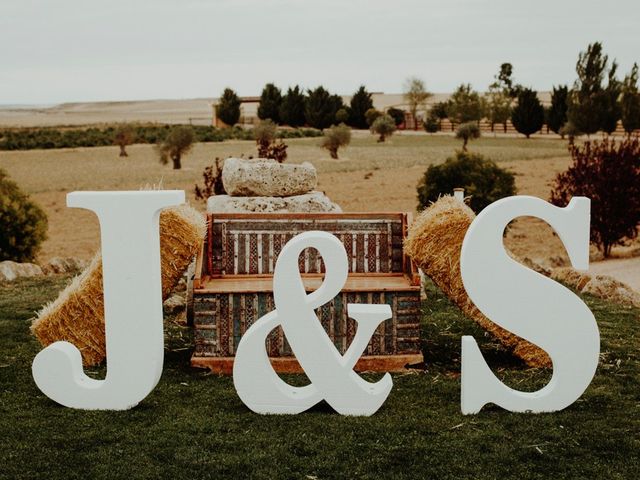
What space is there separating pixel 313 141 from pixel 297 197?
46.1 meters

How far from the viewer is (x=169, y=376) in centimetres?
726

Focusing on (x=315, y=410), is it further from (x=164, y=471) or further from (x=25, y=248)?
(x=25, y=248)

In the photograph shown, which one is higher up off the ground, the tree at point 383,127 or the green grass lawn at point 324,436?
the tree at point 383,127

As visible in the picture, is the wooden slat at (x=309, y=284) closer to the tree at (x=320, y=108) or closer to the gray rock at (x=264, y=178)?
the gray rock at (x=264, y=178)

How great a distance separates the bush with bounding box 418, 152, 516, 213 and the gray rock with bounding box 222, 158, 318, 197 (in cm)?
701

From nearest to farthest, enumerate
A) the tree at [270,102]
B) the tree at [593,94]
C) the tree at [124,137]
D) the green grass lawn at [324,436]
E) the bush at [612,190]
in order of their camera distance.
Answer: the green grass lawn at [324,436]
the bush at [612,190]
the tree at [124,137]
the tree at [593,94]
the tree at [270,102]

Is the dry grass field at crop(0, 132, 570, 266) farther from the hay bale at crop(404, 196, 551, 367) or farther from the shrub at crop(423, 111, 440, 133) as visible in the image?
the shrub at crop(423, 111, 440, 133)

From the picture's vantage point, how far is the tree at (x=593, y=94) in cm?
4994

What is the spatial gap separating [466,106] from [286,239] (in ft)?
185

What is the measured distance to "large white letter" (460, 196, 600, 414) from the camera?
20.0ft

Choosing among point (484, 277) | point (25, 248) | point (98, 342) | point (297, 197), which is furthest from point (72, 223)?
point (484, 277)

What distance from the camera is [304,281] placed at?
7969 mm

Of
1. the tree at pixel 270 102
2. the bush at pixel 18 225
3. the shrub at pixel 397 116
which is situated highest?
the tree at pixel 270 102

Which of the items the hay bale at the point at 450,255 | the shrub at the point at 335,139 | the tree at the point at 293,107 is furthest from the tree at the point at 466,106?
the hay bale at the point at 450,255
